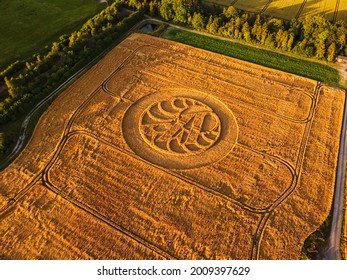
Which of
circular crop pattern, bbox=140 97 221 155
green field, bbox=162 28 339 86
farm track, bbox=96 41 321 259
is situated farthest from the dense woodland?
circular crop pattern, bbox=140 97 221 155

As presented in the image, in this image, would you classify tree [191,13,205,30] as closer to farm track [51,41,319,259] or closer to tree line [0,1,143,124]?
tree line [0,1,143,124]

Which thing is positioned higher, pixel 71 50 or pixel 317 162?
pixel 71 50

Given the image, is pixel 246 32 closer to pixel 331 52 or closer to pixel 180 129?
pixel 331 52

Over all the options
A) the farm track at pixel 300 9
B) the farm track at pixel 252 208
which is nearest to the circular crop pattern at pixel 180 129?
the farm track at pixel 252 208

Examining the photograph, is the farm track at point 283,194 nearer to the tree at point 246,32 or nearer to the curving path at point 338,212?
the curving path at point 338,212

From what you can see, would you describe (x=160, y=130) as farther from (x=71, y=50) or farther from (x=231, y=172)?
(x=71, y=50)

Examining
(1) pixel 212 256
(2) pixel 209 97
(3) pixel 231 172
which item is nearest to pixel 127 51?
(2) pixel 209 97
